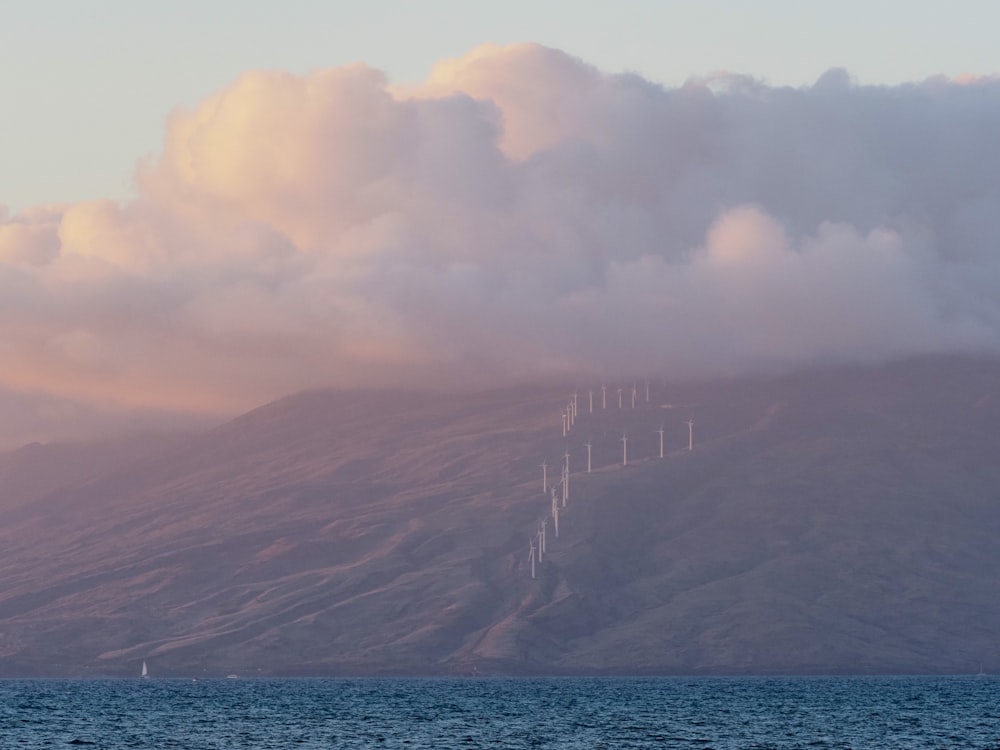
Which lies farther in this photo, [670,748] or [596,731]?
[596,731]

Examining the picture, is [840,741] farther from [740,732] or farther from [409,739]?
[409,739]

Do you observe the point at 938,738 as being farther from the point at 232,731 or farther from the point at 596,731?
the point at 232,731

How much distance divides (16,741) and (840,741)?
7960 centimetres

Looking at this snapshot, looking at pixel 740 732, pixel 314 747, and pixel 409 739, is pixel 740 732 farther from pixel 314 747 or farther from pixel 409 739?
pixel 314 747

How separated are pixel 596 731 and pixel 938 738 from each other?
3518 centimetres

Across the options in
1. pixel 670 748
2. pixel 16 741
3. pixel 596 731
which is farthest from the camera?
pixel 596 731

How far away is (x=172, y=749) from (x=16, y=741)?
1970 cm

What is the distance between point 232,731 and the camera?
644 feet

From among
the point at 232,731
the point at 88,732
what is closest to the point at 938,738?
the point at 232,731

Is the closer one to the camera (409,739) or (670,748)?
(670,748)

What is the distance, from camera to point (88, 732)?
7785 inches

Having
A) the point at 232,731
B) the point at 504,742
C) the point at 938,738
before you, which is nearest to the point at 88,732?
the point at 232,731

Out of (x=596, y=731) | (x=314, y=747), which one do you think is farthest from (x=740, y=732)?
(x=314, y=747)

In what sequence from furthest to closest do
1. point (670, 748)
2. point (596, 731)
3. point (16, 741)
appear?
point (596, 731) → point (16, 741) → point (670, 748)
